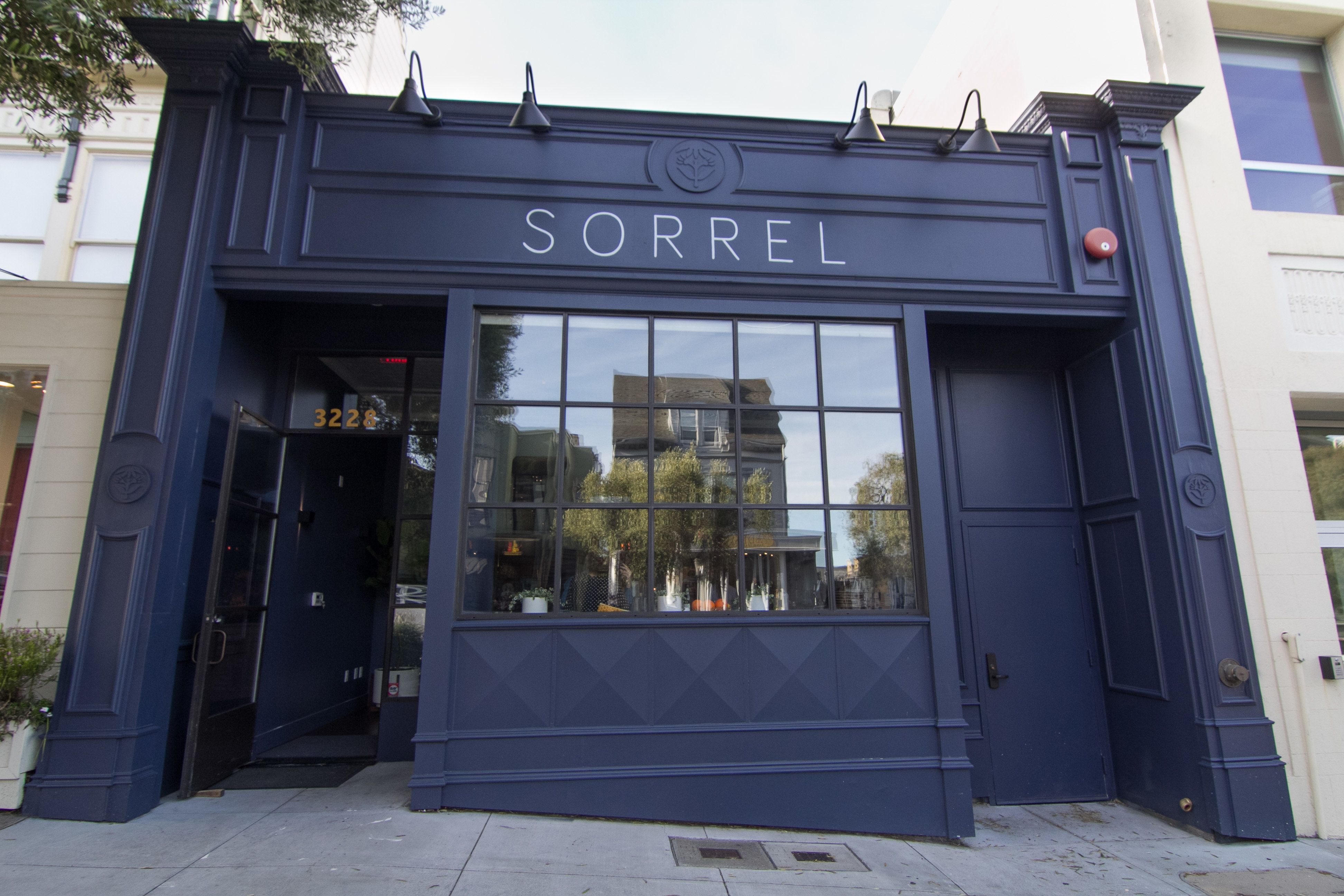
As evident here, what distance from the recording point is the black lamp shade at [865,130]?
5.50 m

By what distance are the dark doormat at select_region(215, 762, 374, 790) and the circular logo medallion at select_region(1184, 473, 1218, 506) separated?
6.87m

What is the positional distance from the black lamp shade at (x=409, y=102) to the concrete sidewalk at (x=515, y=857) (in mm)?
5014

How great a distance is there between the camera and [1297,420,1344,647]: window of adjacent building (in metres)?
5.93

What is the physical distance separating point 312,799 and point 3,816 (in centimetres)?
170

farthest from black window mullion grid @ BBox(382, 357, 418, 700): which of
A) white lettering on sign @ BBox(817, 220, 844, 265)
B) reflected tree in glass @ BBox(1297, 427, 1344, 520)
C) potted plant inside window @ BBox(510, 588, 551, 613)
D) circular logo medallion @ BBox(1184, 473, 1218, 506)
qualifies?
reflected tree in glass @ BBox(1297, 427, 1344, 520)

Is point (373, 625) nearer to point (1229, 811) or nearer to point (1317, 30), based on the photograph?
point (1229, 811)

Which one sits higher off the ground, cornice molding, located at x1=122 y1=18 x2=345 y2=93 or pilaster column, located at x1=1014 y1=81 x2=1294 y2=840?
cornice molding, located at x1=122 y1=18 x2=345 y2=93

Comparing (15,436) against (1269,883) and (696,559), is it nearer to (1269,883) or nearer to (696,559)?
(696,559)

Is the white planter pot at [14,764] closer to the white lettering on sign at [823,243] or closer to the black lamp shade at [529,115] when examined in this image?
the black lamp shade at [529,115]

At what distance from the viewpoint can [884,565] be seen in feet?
17.8

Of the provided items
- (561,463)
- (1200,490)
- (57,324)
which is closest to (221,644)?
(57,324)

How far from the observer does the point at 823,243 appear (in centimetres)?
575

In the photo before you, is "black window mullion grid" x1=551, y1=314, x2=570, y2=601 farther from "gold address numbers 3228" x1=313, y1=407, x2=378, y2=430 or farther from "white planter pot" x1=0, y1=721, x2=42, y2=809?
"white planter pot" x1=0, y1=721, x2=42, y2=809

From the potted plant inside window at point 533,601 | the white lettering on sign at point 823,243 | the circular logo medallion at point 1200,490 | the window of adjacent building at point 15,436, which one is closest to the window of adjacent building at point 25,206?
the window of adjacent building at point 15,436
